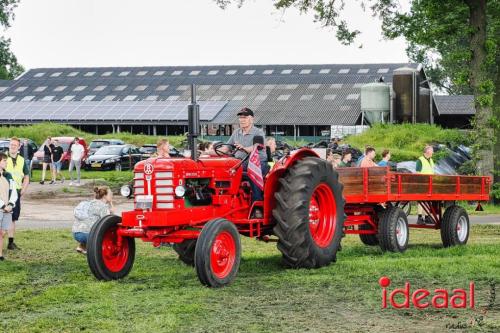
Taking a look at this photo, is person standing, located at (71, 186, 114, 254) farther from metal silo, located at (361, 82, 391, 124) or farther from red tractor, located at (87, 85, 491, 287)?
metal silo, located at (361, 82, 391, 124)

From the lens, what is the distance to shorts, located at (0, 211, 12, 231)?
1419 centimetres

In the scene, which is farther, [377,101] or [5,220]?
[377,101]

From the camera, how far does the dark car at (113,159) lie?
138 feet

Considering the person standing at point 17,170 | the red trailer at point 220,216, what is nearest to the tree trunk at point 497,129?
the person standing at point 17,170

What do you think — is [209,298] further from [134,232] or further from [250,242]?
[250,242]

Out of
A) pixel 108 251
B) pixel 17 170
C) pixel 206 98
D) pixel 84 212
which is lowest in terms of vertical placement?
pixel 108 251

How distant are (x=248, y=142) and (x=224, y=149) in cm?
32

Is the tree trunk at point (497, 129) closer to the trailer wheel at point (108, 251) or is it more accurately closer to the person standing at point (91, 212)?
the person standing at point (91, 212)

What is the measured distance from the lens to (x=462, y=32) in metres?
30.5

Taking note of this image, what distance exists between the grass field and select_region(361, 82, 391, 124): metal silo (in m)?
32.6

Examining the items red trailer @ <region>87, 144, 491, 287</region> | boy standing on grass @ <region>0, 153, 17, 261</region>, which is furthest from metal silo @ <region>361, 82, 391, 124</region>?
red trailer @ <region>87, 144, 491, 287</region>

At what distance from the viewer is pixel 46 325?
8.52 metres

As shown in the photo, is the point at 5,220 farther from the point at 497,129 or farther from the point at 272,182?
the point at 497,129

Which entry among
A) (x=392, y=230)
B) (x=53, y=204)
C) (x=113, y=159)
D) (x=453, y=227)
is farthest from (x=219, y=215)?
(x=113, y=159)
